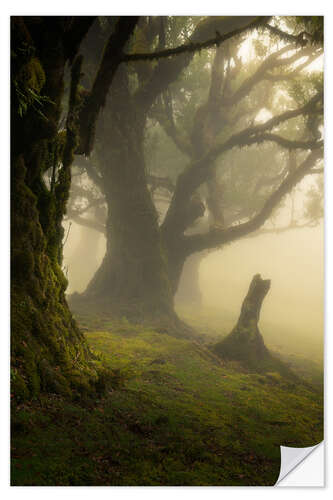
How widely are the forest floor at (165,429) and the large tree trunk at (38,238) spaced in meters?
0.34

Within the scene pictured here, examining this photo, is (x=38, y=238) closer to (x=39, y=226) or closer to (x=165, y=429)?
(x=39, y=226)

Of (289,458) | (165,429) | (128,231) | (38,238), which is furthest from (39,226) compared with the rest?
(128,231)

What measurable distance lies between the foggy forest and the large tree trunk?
0.02 meters

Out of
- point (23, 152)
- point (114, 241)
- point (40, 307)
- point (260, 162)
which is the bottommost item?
point (40, 307)

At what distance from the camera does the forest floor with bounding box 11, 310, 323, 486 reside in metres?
3.33

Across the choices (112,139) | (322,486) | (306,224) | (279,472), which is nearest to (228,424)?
(279,472)

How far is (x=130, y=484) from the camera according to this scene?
3604 mm

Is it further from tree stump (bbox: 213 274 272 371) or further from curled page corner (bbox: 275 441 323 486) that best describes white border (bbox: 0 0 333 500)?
tree stump (bbox: 213 274 272 371)

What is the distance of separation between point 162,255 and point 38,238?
608 cm

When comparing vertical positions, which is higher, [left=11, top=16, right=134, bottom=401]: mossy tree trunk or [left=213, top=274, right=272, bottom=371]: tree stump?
[left=11, top=16, right=134, bottom=401]: mossy tree trunk

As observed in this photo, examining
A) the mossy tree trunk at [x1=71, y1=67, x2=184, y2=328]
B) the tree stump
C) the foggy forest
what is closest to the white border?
the foggy forest
